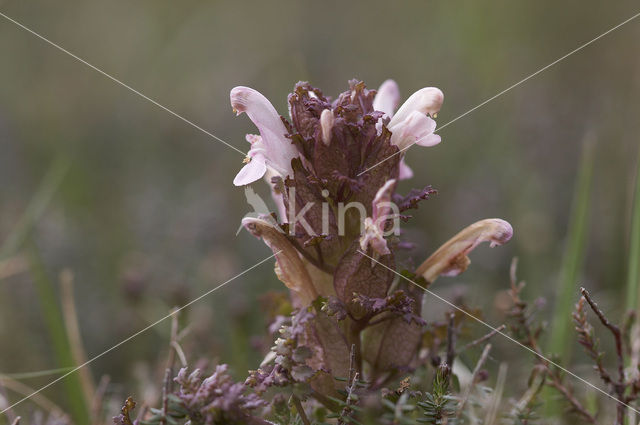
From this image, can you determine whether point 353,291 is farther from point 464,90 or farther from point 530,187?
point 464,90

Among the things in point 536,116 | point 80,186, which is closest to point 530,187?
point 536,116

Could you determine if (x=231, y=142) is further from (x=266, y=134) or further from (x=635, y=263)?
(x=635, y=263)

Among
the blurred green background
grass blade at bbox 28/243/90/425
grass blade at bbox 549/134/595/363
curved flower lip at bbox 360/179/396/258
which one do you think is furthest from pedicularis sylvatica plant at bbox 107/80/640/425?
grass blade at bbox 28/243/90/425

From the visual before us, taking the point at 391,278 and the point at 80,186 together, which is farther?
the point at 80,186

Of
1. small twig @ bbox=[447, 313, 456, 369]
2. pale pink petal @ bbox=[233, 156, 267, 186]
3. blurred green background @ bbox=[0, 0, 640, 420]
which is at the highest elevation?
blurred green background @ bbox=[0, 0, 640, 420]

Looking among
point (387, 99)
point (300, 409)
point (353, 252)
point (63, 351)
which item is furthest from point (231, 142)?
point (300, 409)

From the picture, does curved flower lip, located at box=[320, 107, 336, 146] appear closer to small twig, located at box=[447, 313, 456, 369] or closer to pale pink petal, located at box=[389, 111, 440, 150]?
pale pink petal, located at box=[389, 111, 440, 150]

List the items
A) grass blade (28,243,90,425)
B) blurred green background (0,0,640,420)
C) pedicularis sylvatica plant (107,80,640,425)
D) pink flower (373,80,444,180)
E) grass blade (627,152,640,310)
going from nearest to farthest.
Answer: pedicularis sylvatica plant (107,80,640,425) → pink flower (373,80,444,180) → grass blade (627,152,640,310) → grass blade (28,243,90,425) → blurred green background (0,0,640,420)
